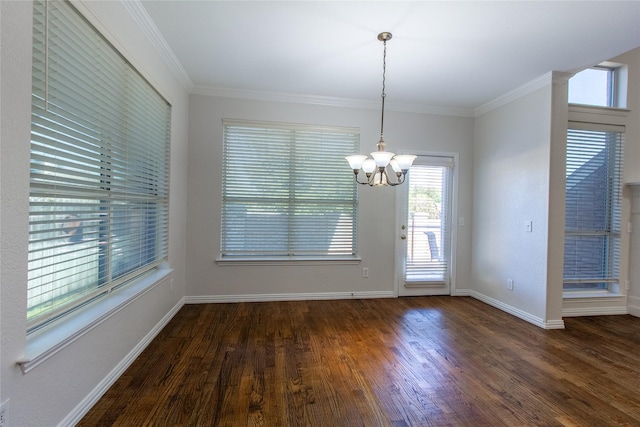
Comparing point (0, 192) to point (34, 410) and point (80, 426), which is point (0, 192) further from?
point (80, 426)

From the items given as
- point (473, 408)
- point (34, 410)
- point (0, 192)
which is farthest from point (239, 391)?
point (0, 192)

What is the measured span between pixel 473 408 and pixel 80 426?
88.3 inches

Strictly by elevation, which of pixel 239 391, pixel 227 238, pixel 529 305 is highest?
pixel 227 238

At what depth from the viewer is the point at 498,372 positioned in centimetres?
→ 215

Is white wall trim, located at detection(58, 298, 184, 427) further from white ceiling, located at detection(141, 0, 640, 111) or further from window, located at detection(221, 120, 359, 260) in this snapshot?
white ceiling, located at detection(141, 0, 640, 111)

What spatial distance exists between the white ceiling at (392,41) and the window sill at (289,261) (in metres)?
2.15

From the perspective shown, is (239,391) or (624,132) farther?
(624,132)

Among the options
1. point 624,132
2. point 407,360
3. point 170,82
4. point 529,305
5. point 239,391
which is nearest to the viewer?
point 239,391

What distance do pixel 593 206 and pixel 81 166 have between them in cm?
503

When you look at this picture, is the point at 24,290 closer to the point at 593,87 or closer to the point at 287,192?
the point at 287,192

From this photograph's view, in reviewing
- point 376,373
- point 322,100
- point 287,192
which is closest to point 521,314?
point 376,373

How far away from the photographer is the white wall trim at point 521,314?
3006mm

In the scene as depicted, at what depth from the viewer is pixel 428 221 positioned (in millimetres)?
4098

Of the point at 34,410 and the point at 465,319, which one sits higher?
the point at 34,410
